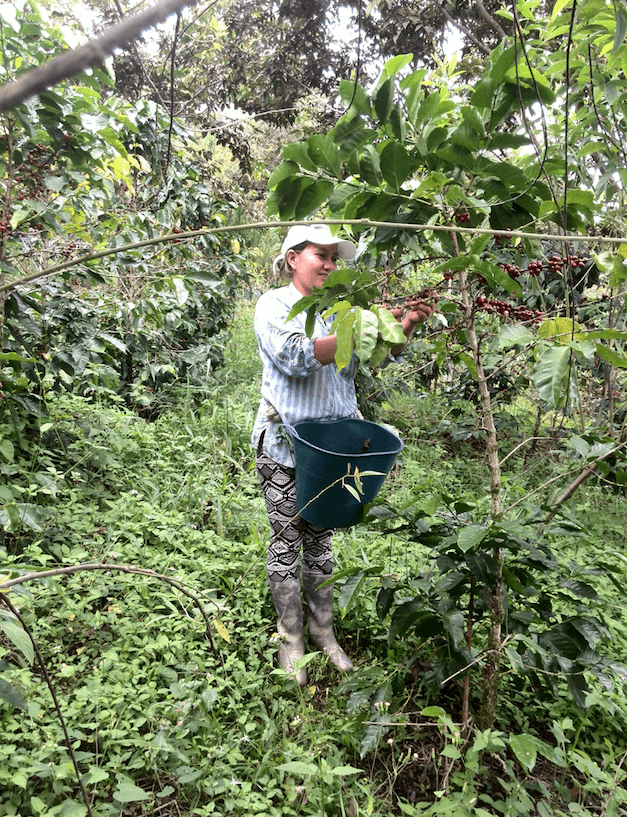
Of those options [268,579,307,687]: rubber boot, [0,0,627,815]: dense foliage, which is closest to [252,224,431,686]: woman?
[268,579,307,687]: rubber boot

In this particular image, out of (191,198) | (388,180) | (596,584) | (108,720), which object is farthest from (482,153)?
(191,198)

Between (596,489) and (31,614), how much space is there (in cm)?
358

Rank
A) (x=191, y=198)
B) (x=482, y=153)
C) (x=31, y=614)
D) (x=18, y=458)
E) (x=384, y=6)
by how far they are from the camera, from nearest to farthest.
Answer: (x=482, y=153) < (x=31, y=614) < (x=18, y=458) < (x=191, y=198) < (x=384, y=6)

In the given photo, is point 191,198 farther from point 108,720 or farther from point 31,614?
point 108,720

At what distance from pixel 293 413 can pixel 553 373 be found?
1.08m

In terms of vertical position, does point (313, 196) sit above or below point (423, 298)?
above

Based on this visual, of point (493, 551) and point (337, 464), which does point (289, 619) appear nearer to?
point (337, 464)

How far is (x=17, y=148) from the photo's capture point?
2.09 metres

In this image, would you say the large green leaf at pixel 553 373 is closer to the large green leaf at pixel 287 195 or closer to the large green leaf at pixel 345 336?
the large green leaf at pixel 345 336

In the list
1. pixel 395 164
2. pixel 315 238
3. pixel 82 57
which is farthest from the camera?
pixel 315 238

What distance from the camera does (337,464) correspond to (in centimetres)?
155

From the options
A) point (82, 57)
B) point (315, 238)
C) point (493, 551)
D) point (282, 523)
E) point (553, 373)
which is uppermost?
point (315, 238)

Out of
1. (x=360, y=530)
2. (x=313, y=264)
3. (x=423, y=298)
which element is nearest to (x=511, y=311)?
(x=423, y=298)

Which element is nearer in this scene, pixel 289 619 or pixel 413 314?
pixel 413 314
